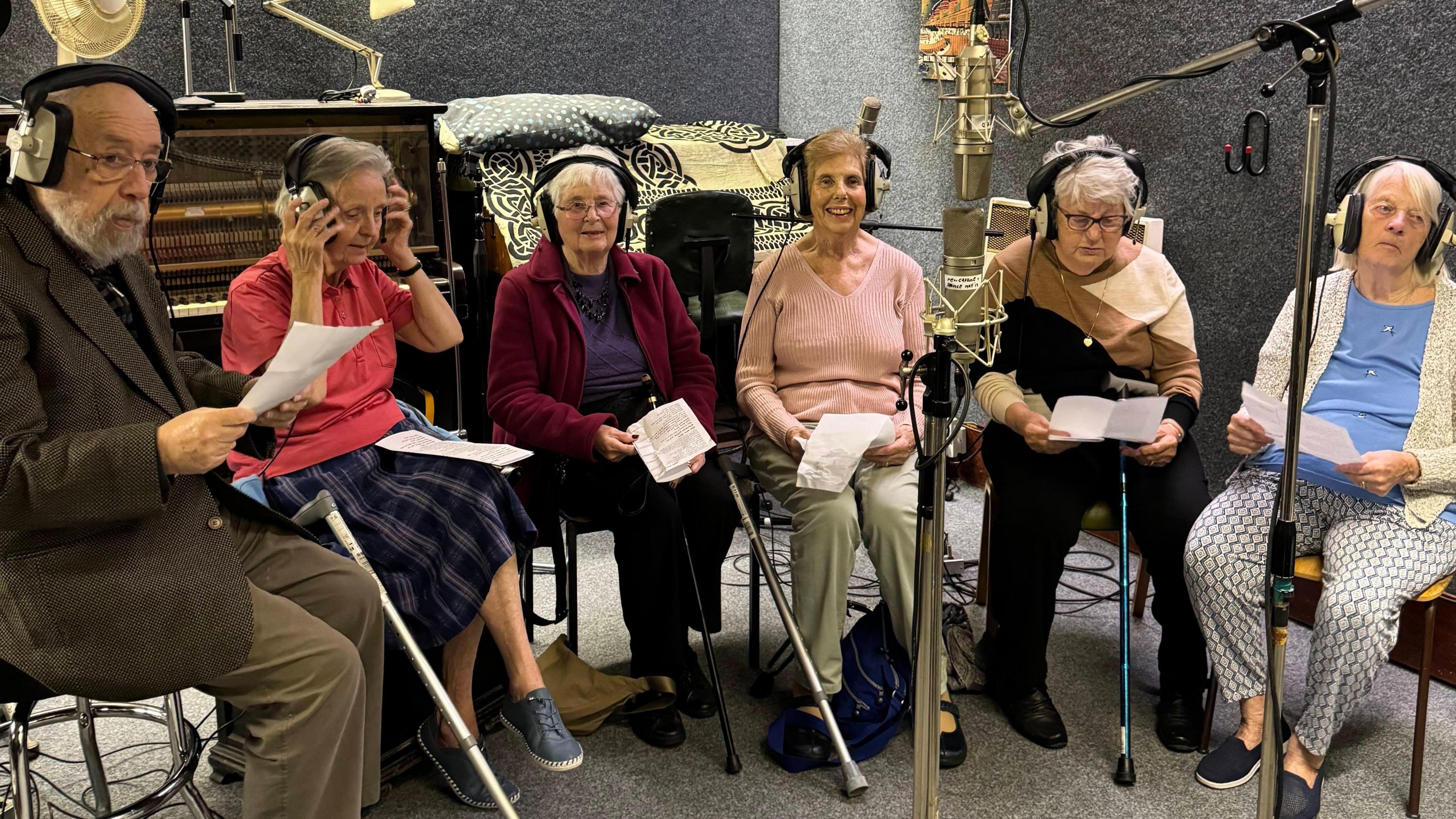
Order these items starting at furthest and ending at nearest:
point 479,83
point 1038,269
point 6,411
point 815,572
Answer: point 479,83, point 1038,269, point 815,572, point 6,411

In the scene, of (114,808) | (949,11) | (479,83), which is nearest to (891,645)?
(114,808)

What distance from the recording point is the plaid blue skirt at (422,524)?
203cm

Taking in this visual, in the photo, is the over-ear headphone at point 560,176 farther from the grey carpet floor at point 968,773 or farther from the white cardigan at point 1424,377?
the white cardigan at point 1424,377

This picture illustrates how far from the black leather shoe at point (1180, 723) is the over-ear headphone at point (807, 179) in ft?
3.80

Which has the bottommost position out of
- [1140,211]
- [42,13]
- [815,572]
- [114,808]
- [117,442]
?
[114,808]

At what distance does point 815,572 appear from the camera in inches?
91.5

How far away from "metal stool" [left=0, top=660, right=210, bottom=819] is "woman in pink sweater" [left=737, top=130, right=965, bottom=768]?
1.09 metres

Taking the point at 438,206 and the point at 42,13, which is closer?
the point at 42,13

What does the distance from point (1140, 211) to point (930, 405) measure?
42.1 inches

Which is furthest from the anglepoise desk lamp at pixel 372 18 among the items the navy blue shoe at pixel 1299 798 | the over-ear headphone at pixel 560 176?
the navy blue shoe at pixel 1299 798

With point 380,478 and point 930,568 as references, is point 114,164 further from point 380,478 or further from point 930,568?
point 930,568

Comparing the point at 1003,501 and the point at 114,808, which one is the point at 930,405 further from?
the point at 114,808

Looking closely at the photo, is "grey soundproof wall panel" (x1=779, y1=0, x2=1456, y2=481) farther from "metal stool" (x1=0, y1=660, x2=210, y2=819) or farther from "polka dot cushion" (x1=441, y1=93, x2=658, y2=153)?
"metal stool" (x1=0, y1=660, x2=210, y2=819)

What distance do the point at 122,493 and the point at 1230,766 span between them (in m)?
1.88
